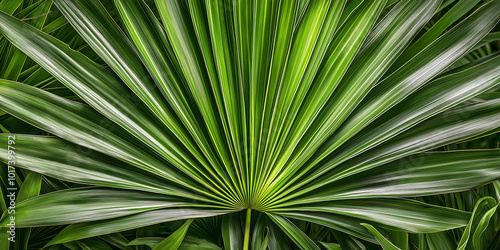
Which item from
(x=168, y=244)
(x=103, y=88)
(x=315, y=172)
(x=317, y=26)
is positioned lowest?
(x=168, y=244)

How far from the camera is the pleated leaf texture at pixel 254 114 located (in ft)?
2.27

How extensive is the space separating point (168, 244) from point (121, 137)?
24 cm

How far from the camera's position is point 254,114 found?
2.35 feet

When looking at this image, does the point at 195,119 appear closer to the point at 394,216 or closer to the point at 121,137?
the point at 121,137

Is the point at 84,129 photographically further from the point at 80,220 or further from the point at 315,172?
the point at 315,172

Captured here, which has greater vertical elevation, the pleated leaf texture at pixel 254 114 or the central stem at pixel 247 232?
the pleated leaf texture at pixel 254 114

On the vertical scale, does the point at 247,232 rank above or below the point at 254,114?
below

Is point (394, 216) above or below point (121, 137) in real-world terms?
below

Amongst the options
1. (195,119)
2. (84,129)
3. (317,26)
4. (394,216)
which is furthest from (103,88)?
(394,216)

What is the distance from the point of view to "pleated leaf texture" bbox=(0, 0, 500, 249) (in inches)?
27.2

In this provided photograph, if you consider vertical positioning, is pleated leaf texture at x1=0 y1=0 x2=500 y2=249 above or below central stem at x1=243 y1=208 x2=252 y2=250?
above

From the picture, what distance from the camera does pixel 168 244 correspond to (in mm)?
685

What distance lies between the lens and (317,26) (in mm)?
683

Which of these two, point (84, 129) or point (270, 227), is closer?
point (84, 129)
